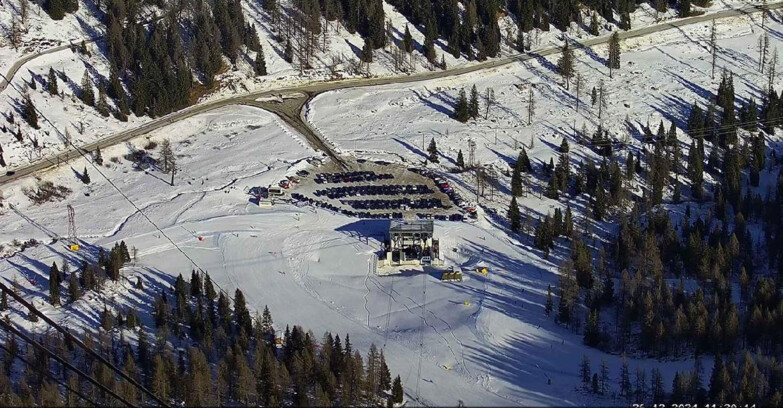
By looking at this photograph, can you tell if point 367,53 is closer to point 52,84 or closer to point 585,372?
point 52,84

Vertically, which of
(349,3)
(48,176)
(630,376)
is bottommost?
(630,376)

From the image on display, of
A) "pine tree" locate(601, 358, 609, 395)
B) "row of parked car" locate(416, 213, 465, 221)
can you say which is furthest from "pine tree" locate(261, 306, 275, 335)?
"row of parked car" locate(416, 213, 465, 221)

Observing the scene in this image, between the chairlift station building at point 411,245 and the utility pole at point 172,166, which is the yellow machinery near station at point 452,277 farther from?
the utility pole at point 172,166

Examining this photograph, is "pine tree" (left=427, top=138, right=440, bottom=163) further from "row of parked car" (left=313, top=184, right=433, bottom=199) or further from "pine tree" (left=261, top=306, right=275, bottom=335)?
"pine tree" (left=261, top=306, right=275, bottom=335)

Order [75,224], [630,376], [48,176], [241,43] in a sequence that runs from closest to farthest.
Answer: [630,376] < [75,224] < [48,176] < [241,43]

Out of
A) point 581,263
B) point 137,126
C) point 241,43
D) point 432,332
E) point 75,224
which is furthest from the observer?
point 241,43

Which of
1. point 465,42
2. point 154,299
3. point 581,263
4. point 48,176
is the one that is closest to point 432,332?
point 581,263

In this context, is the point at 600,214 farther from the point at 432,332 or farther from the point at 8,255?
the point at 8,255
